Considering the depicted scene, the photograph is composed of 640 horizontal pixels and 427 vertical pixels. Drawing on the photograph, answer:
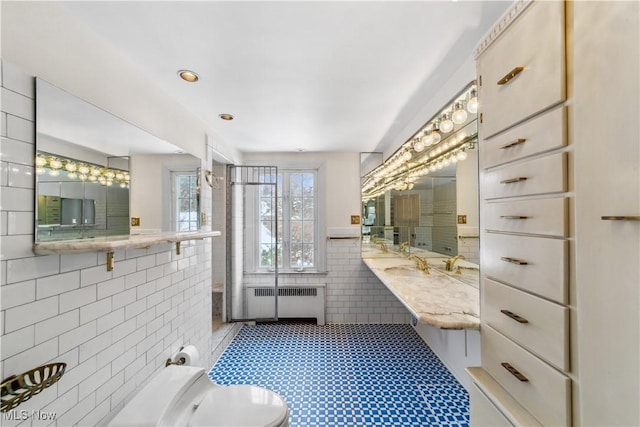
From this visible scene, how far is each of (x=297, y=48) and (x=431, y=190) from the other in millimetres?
1729

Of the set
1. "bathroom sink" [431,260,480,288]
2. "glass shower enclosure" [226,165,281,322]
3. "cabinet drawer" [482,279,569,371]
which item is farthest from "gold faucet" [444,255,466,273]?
"glass shower enclosure" [226,165,281,322]

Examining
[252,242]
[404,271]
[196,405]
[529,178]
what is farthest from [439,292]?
[252,242]

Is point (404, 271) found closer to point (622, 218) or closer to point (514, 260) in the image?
point (514, 260)

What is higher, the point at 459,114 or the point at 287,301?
the point at 459,114

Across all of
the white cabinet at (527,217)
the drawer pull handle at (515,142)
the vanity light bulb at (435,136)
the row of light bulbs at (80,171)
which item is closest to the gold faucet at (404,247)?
the vanity light bulb at (435,136)

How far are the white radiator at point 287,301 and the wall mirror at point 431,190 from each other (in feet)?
3.17

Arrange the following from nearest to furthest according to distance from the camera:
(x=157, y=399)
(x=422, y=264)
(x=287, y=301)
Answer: (x=157, y=399), (x=422, y=264), (x=287, y=301)

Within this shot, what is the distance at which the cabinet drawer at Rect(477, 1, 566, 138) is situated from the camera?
818mm

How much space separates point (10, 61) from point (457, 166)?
2438 millimetres

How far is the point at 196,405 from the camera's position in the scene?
1366 mm

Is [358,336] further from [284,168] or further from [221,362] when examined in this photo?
[284,168]

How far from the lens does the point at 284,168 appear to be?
12.5 feet

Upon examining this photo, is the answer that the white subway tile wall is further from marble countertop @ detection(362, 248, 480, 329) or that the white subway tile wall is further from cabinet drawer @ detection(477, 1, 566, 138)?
cabinet drawer @ detection(477, 1, 566, 138)

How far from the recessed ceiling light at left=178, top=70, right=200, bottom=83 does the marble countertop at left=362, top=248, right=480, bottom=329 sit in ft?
6.23
